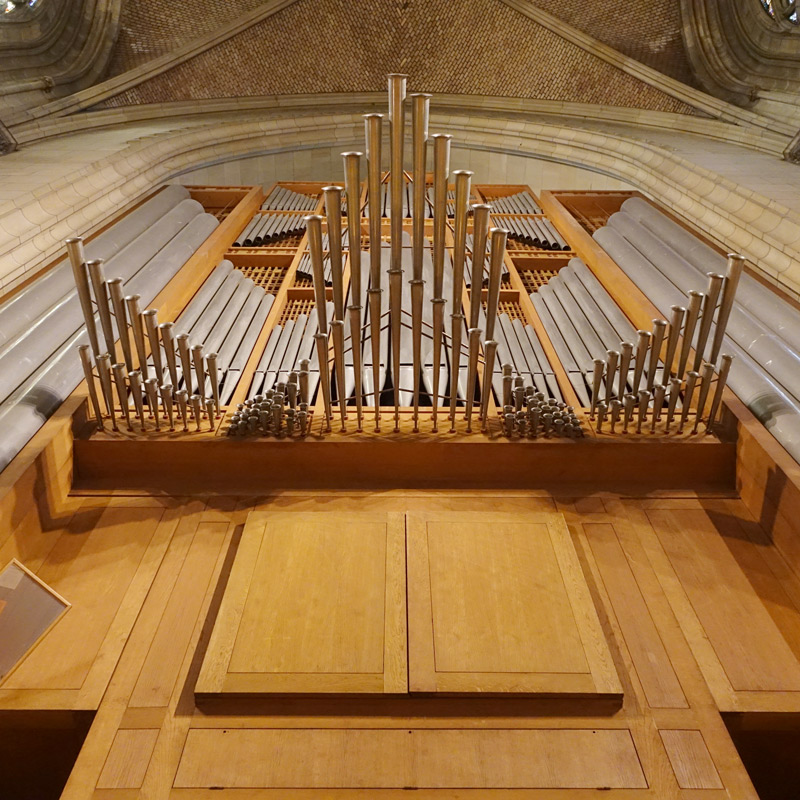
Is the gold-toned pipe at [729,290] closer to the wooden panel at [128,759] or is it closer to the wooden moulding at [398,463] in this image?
the wooden moulding at [398,463]

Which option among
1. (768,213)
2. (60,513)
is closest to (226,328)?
(60,513)

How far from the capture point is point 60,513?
300cm

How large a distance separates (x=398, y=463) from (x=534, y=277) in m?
2.73

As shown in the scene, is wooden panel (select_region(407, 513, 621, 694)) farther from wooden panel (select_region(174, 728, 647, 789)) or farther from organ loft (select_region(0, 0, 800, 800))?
wooden panel (select_region(174, 728, 647, 789))

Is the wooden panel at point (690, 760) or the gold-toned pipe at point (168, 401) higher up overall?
the gold-toned pipe at point (168, 401)

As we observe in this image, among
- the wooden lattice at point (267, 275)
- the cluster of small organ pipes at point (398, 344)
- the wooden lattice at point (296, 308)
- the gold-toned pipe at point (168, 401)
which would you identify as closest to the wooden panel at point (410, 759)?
the cluster of small organ pipes at point (398, 344)

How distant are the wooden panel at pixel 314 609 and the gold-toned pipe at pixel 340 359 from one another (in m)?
0.56

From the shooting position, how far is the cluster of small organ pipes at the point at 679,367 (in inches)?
117

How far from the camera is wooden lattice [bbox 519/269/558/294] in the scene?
5262 millimetres

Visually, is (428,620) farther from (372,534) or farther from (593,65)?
(593,65)

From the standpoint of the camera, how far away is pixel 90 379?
3.08m

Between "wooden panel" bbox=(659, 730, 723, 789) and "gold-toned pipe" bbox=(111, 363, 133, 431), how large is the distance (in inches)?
99.4

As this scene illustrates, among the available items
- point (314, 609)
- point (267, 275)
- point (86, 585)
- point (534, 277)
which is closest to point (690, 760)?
point (314, 609)

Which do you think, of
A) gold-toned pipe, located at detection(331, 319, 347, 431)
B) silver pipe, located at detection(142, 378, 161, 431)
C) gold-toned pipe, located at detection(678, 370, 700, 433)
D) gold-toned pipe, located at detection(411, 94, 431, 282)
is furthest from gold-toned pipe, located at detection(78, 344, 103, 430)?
gold-toned pipe, located at detection(678, 370, 700, 433)
